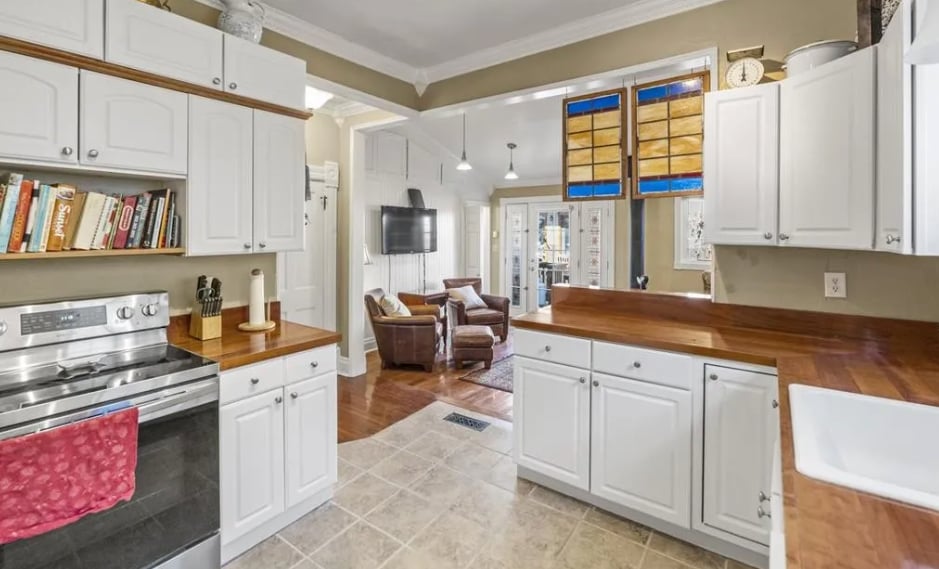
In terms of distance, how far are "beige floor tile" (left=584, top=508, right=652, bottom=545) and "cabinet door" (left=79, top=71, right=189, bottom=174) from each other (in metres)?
2.60

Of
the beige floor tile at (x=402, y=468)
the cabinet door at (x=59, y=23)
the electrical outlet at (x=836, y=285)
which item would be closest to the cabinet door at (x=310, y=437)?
the beige floor tile at (x=402, y=468)

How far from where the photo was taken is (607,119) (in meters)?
2.91

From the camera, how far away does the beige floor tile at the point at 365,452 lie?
2.89 meters

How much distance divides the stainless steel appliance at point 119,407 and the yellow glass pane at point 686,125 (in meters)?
2.64

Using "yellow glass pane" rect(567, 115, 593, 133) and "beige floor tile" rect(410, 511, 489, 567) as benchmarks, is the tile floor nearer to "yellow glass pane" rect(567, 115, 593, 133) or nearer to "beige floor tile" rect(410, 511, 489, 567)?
A: "beige floor tile" rect(410, 511, 489, 567)

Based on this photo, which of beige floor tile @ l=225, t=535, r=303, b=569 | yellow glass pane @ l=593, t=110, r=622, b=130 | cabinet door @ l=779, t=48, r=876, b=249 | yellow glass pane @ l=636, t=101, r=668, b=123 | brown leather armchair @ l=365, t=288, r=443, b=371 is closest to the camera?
cabinet door @ l=779, t=48, r=876, b=249

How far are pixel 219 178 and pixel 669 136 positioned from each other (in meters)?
2.44

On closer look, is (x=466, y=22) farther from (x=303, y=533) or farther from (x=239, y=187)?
(x=303, y=533)

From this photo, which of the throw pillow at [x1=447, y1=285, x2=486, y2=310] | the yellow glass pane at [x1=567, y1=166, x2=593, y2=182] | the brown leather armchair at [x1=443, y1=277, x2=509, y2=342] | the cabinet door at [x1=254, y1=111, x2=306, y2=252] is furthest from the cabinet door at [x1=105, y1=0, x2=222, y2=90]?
the throw pillow at [x1=447, y1=285, x2=486, y2=310]

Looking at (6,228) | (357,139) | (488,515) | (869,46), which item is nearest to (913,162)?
(869,46)

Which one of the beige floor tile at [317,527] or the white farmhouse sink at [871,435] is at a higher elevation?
the white farmhouse sink at [871,435]

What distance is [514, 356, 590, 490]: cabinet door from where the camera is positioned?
235 centimetres

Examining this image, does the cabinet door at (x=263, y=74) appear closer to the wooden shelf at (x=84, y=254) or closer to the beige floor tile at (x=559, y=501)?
the wooden shelf at (x=84, y=254)

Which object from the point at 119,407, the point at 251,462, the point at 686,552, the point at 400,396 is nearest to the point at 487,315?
the point at 400,396
